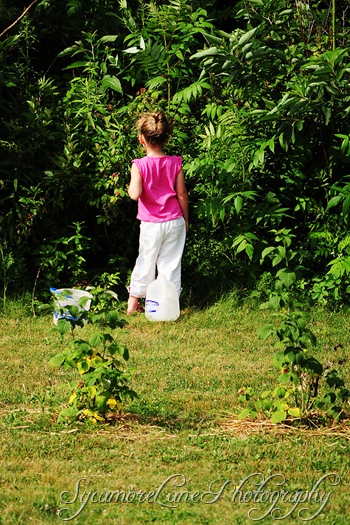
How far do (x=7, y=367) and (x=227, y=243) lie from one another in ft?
7.79

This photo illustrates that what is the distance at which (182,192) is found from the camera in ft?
25.8

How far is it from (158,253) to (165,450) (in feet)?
10.5

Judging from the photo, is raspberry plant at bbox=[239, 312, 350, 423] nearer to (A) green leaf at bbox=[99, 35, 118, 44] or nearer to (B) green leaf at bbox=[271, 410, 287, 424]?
(B) green leaf at bbox=[271, 410, 287, 424]

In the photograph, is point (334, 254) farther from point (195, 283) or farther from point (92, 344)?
point (92, 344)

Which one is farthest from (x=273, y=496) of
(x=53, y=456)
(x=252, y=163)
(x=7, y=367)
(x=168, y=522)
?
(x=252, y=163)

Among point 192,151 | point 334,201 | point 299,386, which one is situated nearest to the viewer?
point 299,386

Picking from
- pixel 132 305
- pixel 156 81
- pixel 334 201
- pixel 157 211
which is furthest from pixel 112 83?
pixel 334 201

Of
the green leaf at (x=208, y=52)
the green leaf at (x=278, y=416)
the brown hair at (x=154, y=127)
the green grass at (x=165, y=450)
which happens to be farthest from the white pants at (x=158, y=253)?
the green leaf at (x=278, y=416)

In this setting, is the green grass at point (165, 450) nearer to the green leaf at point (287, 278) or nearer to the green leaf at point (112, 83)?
the green leaf at point (287, 278)

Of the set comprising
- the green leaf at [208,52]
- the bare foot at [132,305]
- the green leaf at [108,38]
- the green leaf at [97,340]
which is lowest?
the bare foot at [132,305]

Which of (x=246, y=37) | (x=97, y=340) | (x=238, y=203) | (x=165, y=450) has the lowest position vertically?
(x=165, y=450)

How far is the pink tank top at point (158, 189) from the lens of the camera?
7.76 meters

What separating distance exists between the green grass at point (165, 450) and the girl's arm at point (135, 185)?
1.38 meters

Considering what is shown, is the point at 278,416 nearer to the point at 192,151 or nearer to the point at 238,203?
the point at 238,203
